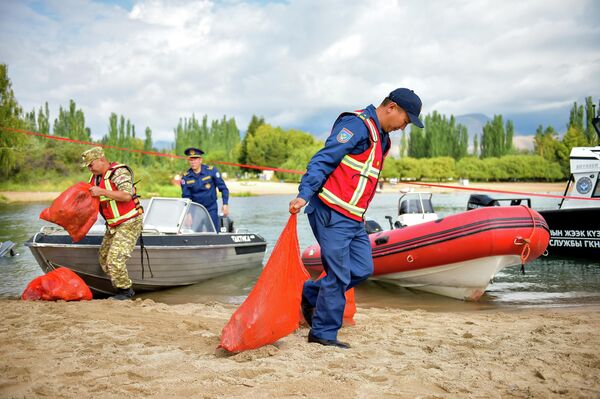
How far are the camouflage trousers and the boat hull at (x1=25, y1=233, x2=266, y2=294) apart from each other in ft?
1.98

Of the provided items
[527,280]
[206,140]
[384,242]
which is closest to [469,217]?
[384,242]

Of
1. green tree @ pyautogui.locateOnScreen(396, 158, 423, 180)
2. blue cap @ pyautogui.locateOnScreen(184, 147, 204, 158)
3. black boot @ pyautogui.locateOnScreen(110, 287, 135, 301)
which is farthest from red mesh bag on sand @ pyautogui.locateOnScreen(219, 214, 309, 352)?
green tree @ pyautogui.locateOnScreen(396, 158, 423, 180)

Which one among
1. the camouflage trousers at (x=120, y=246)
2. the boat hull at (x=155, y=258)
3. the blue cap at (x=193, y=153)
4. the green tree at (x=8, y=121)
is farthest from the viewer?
the green tree at (x=8, y=121)

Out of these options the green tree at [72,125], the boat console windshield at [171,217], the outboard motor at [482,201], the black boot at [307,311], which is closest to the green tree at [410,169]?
the green tree at [72,125]

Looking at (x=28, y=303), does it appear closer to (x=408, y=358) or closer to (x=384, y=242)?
(x=408, y=358)

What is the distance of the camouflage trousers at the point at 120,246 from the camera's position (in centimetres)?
679

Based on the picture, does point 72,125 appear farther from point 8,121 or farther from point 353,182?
point 353,182

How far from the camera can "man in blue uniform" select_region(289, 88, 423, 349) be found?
404 cm

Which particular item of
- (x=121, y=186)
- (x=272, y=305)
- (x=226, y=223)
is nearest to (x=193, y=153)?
(x=226, y=223)

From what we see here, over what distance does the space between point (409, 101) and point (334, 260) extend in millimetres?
1340

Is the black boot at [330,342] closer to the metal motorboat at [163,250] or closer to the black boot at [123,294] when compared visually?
the black boot at [123,294]

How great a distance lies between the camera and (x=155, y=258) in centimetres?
788

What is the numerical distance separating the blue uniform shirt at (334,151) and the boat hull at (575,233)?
8.64 meters

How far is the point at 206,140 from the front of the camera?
9406 centimetres
